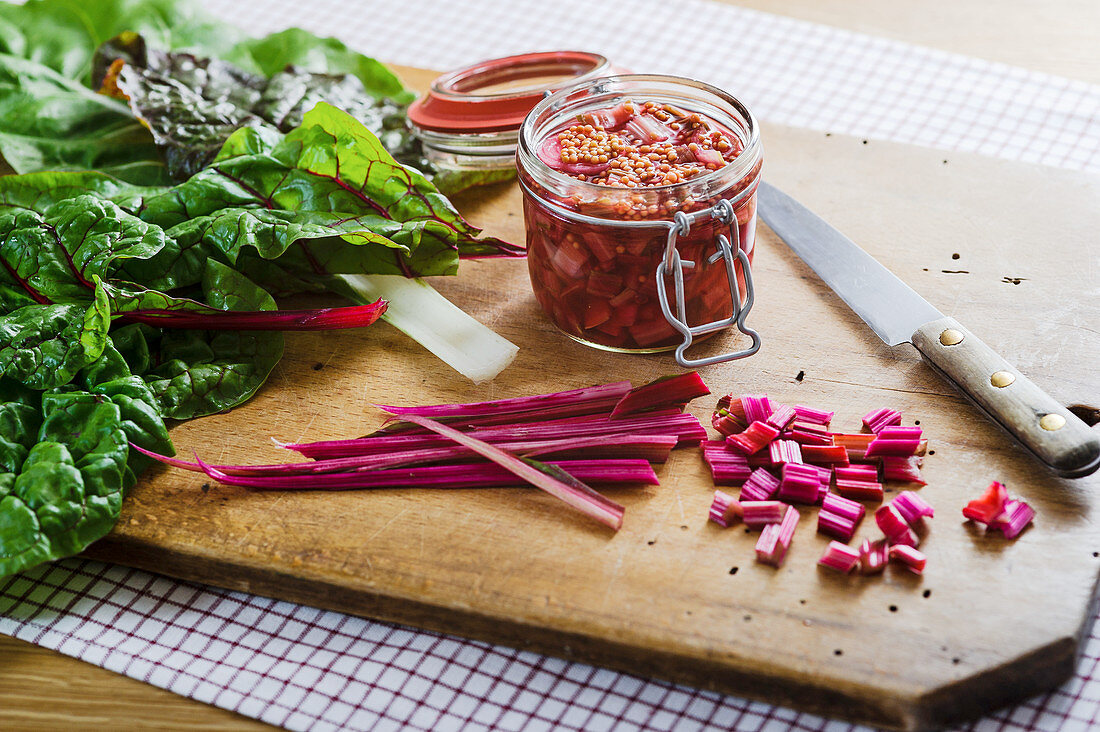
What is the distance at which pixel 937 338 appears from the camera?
2125 millimetres

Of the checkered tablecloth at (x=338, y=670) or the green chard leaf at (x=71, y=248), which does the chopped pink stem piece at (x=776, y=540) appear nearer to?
the checkered tablecloth at (x=338, y=670)

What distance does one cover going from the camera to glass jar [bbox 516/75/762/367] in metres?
2.07

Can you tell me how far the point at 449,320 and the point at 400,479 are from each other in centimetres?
51

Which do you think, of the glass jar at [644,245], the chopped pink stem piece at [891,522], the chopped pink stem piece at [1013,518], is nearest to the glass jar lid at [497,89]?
the glass jar at [644,245]

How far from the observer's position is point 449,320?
7.84ft

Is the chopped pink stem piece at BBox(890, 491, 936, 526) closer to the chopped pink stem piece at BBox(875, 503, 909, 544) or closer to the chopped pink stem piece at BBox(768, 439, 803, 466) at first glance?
the chopped pink stem piece at BBox(875, 503, 909, 544)

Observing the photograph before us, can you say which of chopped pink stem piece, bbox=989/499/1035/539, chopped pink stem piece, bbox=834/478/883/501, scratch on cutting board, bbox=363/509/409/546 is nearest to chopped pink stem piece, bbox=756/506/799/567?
chopped pink stem piece, bbox=834/478/883/501

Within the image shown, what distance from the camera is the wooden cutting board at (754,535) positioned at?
5.44 ft

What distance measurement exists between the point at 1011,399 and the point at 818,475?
0.41 metres

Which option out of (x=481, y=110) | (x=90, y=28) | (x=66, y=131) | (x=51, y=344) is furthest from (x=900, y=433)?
(x=90, y=28)

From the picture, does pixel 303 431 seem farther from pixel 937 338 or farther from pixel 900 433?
pixel 937 338

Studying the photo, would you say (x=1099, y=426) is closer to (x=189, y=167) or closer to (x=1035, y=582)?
(x=1035, y=582)

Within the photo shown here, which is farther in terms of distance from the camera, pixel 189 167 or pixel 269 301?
pixel 189 167

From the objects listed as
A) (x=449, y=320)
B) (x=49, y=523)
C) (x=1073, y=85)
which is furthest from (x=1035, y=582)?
(x=1073, y=85)
